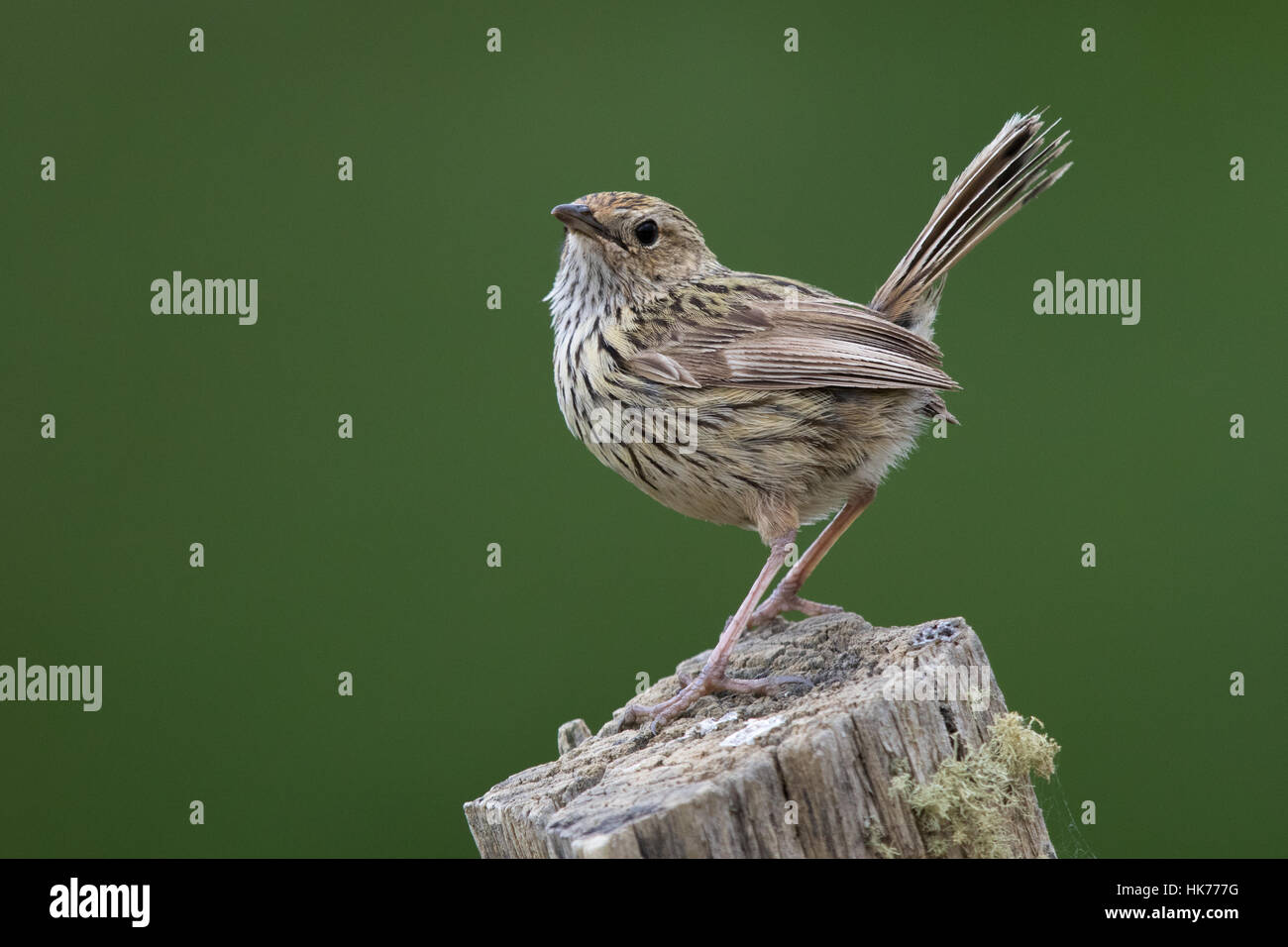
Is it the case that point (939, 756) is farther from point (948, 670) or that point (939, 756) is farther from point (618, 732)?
point (618, 732)

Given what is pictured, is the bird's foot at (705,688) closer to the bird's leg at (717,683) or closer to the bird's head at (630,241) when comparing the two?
the bird's leg at (717,683)

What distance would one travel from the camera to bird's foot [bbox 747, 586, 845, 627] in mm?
4609

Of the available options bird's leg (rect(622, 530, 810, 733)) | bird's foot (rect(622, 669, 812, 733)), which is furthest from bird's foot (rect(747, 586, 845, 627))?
bird's foot (rect(622, 669, 812, 733))

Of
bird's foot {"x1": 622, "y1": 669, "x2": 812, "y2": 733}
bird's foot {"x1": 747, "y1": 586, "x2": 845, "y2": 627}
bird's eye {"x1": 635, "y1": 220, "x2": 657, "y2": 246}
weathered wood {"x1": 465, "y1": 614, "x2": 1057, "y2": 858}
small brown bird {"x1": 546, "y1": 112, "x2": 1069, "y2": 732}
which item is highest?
bird's eye {"x1": 635, "y1": 220, "x2": 657, "y2": 246}

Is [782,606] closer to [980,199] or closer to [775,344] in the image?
[775,344]

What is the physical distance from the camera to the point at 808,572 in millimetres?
4703

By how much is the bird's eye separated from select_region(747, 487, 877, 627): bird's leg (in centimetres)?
117

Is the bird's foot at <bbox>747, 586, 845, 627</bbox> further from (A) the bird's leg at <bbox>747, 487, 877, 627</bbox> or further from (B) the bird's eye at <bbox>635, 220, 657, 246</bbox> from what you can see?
(B) the bird's eye at <bbox>635, 220, 657, 246</bbox>

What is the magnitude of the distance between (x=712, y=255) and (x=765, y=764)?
246cm

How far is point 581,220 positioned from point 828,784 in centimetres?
227

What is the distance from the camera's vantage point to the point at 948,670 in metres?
3.21

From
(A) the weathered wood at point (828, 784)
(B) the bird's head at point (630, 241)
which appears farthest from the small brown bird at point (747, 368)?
(A) the weathered wood at point (828, 784)
